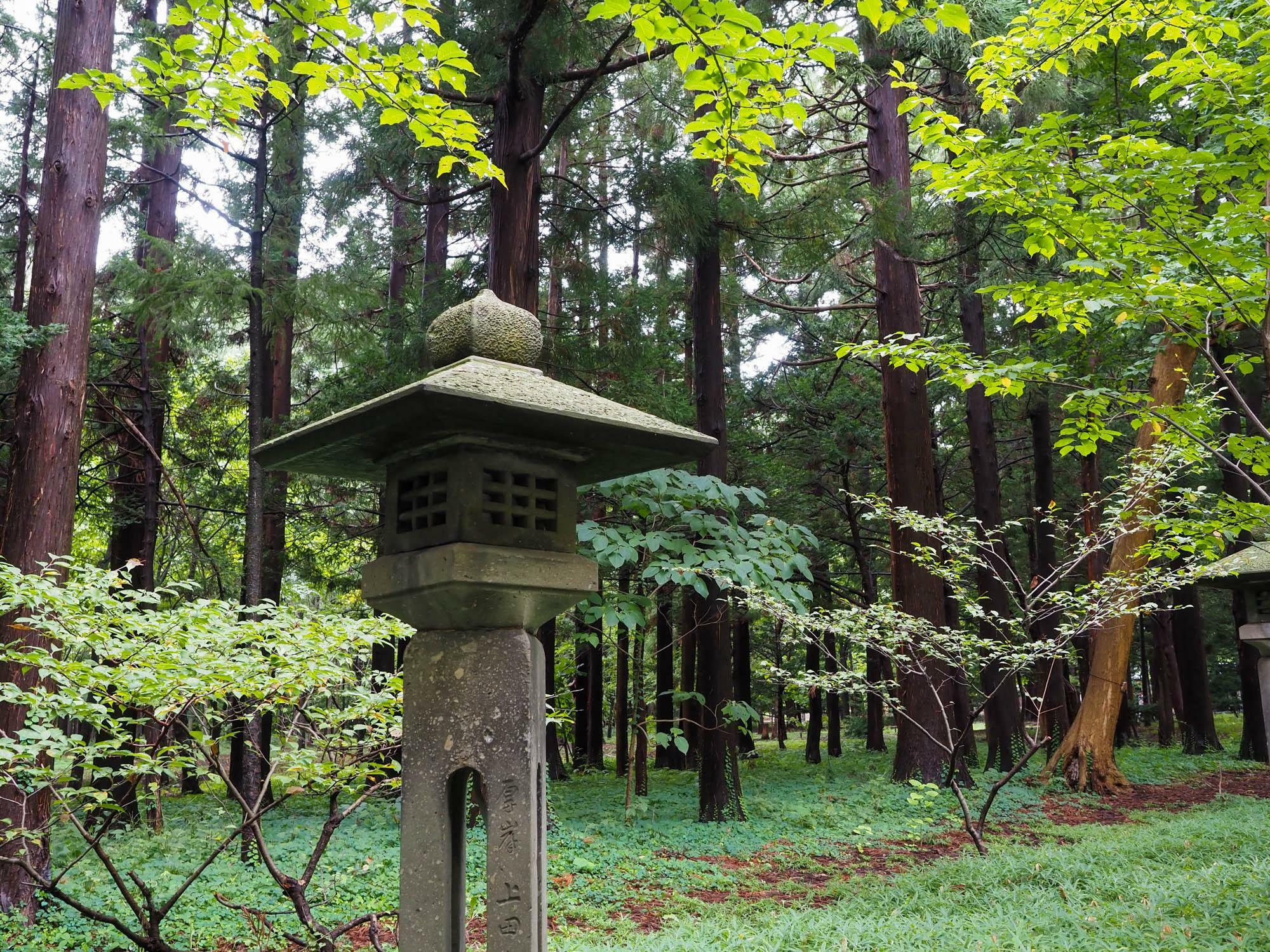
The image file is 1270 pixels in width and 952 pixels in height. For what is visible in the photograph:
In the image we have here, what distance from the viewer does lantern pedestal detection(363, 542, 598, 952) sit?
3.23 meters

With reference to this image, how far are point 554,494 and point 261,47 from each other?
2642 millimetres

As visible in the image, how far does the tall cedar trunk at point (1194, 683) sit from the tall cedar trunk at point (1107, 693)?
4.90m

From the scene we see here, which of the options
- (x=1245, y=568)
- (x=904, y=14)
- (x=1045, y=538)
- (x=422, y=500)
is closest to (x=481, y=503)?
(x=422, y=500)

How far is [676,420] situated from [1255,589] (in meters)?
6.52

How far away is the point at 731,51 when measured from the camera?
374cm

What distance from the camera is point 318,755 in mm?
5516

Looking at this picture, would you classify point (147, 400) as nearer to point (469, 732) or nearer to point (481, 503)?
point (481, 503)

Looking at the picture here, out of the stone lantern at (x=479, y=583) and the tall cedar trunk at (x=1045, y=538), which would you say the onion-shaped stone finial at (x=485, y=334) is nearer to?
the stone lantern at (x=479, y=583)

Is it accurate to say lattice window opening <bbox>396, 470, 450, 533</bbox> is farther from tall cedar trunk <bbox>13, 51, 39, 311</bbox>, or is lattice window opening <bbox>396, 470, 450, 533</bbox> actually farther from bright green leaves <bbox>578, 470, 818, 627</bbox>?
tall cedar trunk <bbox>13, 51, 39, 311</bbox>

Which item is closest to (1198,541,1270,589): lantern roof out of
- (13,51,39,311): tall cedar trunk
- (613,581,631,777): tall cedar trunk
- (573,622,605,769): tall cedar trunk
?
(613,581,631,777): tall cedar trunk

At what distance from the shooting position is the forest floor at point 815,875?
532 centimetres

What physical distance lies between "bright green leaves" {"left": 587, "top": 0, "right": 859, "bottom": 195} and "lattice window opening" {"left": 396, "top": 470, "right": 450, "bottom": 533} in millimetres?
2000

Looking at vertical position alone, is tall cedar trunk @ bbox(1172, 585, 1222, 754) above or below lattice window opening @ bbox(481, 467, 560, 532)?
below

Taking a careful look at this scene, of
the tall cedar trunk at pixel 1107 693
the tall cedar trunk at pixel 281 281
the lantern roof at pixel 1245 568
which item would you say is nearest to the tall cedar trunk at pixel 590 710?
the tall cedar trunk at pixel 281 281
